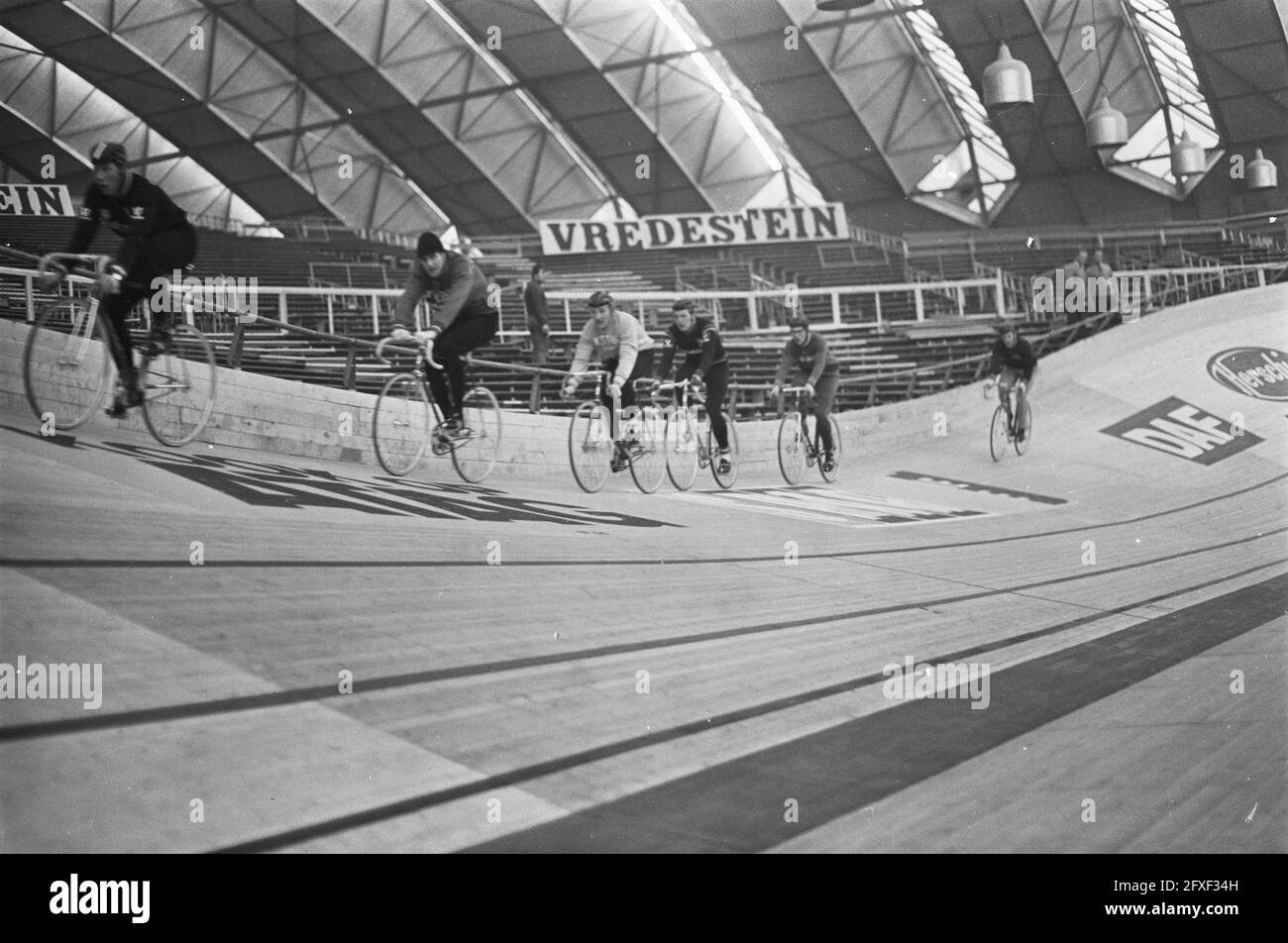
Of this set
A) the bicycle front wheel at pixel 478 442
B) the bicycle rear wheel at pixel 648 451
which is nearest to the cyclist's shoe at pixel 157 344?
the bicycle front wheel at pixel 478 442

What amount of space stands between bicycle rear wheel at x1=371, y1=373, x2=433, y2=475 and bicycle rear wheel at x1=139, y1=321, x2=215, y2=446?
93 cm

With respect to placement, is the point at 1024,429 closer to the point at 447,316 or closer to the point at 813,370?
the point at 813,370

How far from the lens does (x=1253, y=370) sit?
8727 mm

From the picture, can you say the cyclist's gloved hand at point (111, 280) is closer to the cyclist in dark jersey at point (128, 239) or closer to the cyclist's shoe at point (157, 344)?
the cyclist in dark jersey at point (128, 239)

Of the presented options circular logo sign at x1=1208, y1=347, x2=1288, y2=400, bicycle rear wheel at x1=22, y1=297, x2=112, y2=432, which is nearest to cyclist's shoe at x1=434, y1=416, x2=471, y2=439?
bicycle rear wheel at x1=22, y1=297, x2=112, y2=432

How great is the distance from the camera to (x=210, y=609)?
99.0 inches

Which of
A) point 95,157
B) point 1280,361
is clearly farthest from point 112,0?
point 1280,361

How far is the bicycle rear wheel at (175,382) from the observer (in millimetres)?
4527

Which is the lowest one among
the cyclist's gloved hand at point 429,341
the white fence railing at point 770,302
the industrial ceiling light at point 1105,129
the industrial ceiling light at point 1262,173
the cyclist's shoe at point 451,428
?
the cyclist's shoe at point 451,428

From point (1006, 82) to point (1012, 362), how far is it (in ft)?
6.83

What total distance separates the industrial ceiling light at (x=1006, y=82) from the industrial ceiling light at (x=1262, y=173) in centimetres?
248

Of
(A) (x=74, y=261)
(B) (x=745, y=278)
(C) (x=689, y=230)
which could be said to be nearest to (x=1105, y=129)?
(B) (x=745, y=278)

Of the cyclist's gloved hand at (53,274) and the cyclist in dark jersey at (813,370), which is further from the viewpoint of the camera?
the cyclist in dark jersey at (813,370)
